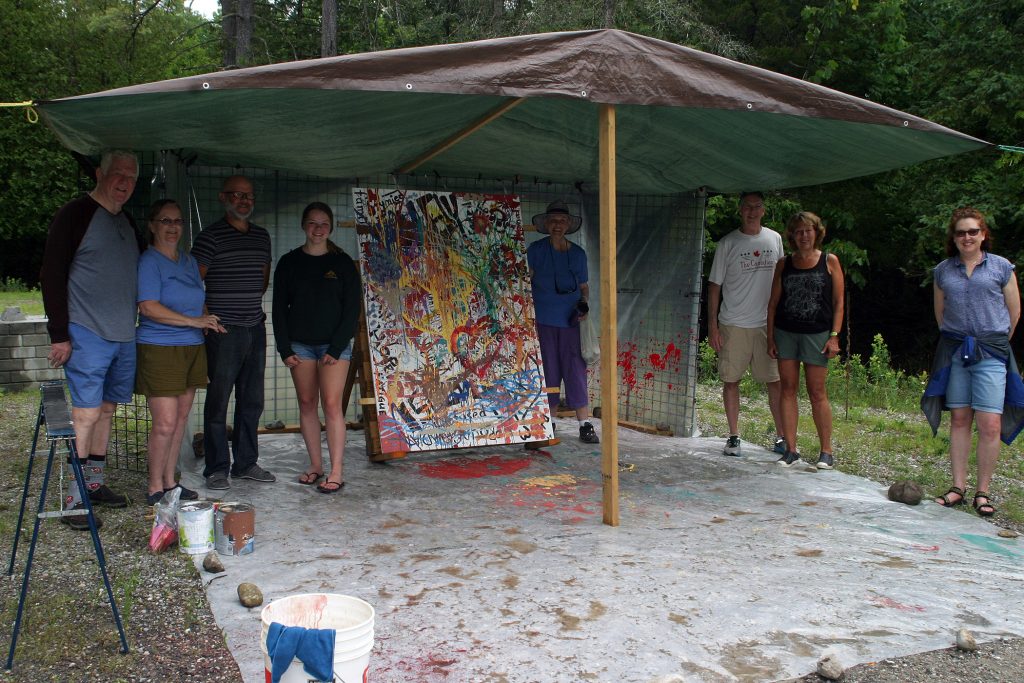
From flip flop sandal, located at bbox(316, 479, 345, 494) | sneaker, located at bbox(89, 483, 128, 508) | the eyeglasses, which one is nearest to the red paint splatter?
flip flop sandal, located at bbox(316, 479, 345, 494)

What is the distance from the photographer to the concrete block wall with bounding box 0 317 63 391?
8.27 m

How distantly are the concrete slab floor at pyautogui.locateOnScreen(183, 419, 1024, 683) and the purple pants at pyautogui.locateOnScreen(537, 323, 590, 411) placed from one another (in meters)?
0.84

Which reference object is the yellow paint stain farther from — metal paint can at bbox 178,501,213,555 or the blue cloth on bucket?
the blue cloth on bucket

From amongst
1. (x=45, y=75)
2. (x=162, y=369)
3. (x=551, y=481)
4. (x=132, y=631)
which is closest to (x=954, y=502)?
(x=551, y=481)

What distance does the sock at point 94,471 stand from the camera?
14.4 ft

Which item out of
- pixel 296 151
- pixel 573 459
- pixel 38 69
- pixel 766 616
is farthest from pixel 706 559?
pixel 38 69

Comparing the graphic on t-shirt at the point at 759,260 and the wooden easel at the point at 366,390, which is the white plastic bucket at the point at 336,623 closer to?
the wooden easel at the point at 366,390

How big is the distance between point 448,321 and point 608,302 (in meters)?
1.89

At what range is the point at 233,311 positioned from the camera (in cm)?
479

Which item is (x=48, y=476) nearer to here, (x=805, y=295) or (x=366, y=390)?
(x=366, y=390)

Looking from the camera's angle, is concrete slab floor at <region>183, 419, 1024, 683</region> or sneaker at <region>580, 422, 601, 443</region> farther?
sneaker at <region>580, 422, 601, 443</region>

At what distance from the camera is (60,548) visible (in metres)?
3.97

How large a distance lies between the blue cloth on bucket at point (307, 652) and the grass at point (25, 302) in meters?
9.19

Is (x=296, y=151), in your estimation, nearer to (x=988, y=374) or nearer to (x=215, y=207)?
Answer: (x=215, y=207)
